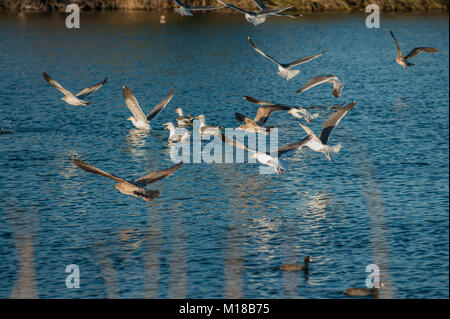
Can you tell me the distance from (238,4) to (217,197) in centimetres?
5536

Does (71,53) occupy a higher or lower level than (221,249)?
higher

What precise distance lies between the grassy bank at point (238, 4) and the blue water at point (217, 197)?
28.1 metres

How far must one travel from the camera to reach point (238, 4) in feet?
255

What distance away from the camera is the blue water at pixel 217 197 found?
18.4 m

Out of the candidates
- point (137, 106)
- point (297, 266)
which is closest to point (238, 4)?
point (137, 106)

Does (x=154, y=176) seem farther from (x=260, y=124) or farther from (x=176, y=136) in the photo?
(x=176, y=136)

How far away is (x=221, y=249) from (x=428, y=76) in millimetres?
35876

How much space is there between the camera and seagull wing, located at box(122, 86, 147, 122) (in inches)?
1025

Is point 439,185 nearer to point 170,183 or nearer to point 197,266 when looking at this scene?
point 170,183

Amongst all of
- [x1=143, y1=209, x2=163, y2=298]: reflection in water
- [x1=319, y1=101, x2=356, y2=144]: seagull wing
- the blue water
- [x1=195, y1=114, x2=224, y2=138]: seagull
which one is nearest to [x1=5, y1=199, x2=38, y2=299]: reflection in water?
the blue water

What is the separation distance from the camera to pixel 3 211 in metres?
23.1

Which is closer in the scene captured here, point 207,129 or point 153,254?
point 153,254

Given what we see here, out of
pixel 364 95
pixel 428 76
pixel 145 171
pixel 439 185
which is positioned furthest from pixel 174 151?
pixel 428 76

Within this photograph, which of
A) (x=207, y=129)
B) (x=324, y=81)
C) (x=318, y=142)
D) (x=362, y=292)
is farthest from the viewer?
(x=207, y=129)
